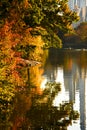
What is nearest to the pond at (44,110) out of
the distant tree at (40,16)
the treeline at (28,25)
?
the treeline at (28,25)

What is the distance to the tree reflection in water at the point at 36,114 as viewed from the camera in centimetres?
2278

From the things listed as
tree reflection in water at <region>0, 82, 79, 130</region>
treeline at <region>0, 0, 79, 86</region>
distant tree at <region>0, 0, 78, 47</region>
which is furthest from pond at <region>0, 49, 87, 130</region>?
distant tree at <region>0, 0, 78, 47</region>

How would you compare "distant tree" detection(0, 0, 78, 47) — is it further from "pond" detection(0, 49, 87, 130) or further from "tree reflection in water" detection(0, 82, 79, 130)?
"tree reflection in water" detection(0, 82, 79, 130)

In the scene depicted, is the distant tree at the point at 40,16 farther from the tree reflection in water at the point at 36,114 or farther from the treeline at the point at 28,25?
the tree reflection in water at the point at 36,114

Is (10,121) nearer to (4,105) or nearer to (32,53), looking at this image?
(4,105)

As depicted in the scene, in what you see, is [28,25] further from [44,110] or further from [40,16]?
[44,110]

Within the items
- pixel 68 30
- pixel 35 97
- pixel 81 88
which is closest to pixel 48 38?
pixel 68 30

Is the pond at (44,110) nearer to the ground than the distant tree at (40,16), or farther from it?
nearer to the ground

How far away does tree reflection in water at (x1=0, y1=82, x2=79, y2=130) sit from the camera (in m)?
22.8

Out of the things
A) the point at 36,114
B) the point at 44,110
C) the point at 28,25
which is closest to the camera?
the point at 36,114

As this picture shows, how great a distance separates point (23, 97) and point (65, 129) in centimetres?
960

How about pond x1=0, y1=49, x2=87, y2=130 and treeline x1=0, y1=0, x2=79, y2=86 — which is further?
treeline x1=0, y1=0, x2=79, y2=86

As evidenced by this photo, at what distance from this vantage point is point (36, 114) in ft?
84.3

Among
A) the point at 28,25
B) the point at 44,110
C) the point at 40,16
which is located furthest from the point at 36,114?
the point at 28,25
